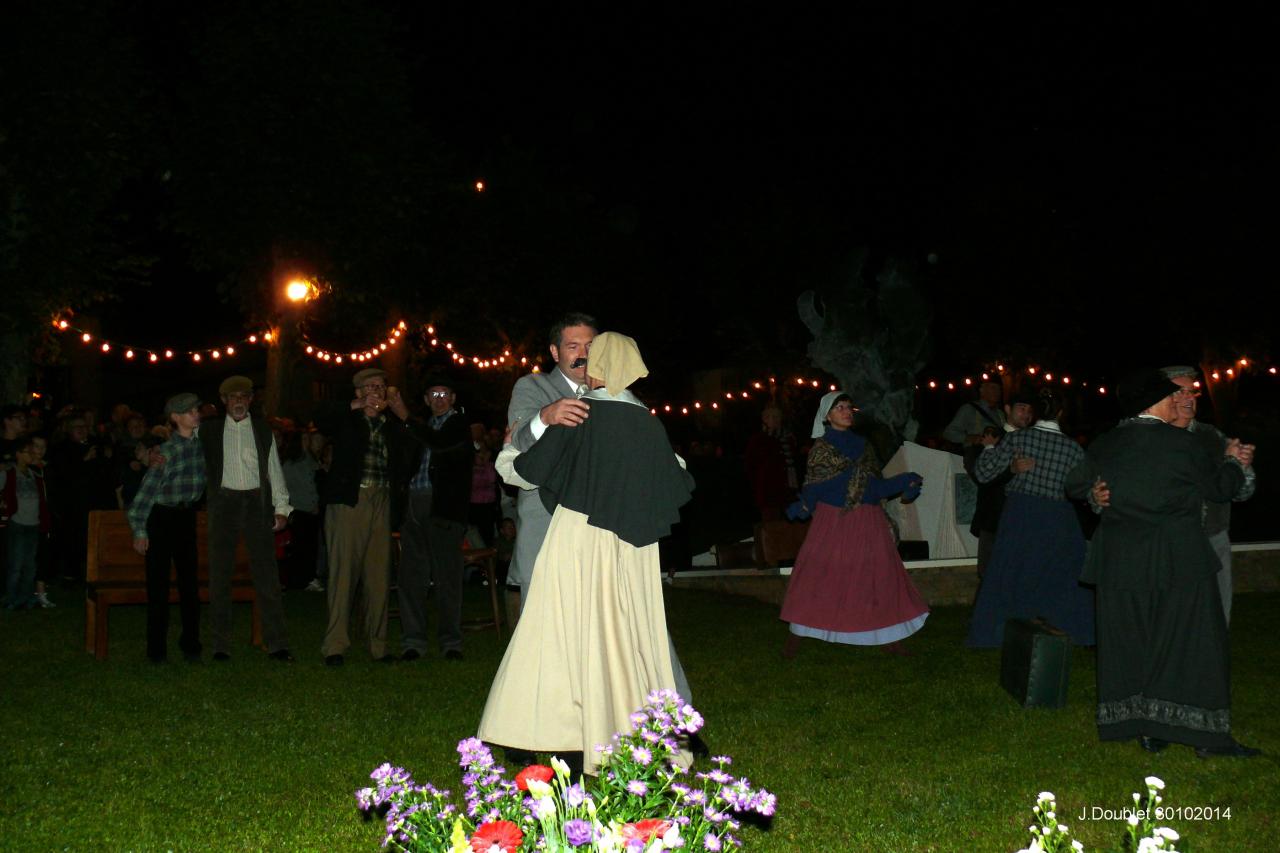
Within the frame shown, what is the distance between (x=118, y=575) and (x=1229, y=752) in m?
8.28

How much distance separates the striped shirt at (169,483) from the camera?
10.0 m

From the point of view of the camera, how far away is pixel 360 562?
10.4 metres

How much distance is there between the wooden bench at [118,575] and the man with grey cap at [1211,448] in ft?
22.7

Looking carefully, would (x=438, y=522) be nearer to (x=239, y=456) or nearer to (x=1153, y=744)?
(x=239, y=456)

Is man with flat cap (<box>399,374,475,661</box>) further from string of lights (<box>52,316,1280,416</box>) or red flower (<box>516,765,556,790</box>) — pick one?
string of lights (<box>52,316,1280,416</box>)

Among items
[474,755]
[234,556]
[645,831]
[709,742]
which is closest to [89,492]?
[234,556]

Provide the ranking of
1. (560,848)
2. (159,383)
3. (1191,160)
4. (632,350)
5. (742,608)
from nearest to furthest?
(560,848), (632,350), (742,608), (1191,160), (159,383)

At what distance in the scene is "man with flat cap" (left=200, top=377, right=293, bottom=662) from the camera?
1014cm

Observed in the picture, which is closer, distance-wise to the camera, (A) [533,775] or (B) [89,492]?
(A) [533,775]

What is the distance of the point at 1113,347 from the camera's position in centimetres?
5000

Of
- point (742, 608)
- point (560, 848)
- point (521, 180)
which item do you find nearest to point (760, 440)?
point (742, 608)

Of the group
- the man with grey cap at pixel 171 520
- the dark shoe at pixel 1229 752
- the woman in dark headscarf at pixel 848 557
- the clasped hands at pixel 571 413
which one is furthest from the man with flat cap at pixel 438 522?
the dark shoe at pixel 1229 752

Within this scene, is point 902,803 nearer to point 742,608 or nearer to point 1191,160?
point 742,608

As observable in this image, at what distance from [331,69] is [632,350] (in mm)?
20768
